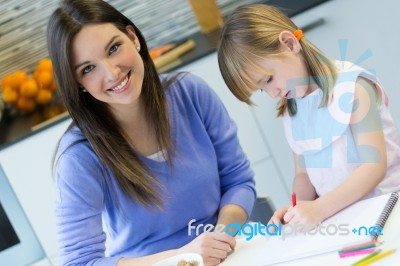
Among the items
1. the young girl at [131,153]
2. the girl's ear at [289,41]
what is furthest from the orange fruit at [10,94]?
the girl's ear at [289,41]

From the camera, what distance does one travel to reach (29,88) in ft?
7.18

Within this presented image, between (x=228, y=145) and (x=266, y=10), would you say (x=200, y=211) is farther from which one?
(x=266, y=10)

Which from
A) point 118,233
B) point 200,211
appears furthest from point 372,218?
point 118,233

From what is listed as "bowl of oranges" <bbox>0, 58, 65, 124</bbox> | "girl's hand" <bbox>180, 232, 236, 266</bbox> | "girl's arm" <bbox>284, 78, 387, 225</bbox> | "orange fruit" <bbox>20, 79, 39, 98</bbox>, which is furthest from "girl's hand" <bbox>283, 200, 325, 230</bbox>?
"orange fruit" <bbox>20, 79, 39, 98</bbox>

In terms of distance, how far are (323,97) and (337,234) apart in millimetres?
350

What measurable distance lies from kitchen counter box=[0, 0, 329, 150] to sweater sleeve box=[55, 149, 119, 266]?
0.73 m

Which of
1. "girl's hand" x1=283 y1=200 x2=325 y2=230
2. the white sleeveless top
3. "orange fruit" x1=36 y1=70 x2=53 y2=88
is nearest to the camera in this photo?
"girl's hand" x1=283 y1=200 x2=325 y2=230

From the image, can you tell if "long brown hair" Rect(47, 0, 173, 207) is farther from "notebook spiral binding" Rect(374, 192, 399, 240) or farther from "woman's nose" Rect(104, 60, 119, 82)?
"notebook spiral binding" Rect(374, 192, 399, 240)

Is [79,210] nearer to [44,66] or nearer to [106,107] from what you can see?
[106,107]

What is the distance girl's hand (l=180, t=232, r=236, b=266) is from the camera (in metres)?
1.09

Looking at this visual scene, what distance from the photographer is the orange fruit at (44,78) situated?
218cm

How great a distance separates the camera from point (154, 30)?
2402 mm

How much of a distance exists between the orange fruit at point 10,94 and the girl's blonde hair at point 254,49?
4.09 feet

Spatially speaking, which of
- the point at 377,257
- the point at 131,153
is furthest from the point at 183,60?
the point at 377,257
